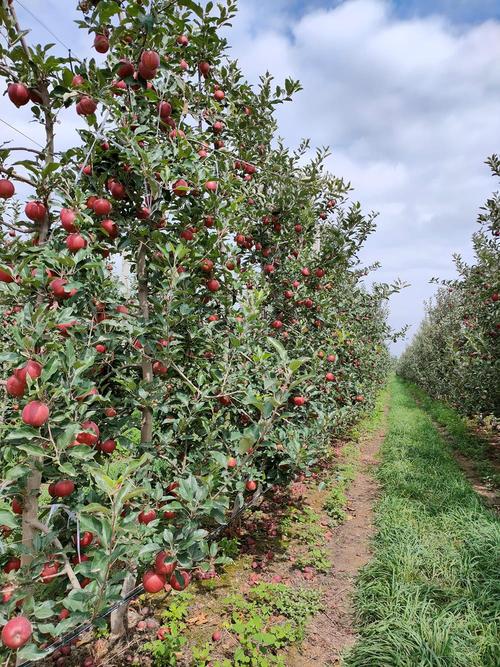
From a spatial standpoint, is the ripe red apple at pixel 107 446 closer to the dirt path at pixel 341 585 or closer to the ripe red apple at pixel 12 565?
the ripe red apple at pixel 12 565

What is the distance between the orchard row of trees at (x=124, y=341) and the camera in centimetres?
158

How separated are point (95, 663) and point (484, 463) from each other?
694cm

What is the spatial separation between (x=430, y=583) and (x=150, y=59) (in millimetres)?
4066

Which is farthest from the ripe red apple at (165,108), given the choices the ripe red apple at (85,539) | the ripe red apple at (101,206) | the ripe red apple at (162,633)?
the ripe red apple at (162,633)

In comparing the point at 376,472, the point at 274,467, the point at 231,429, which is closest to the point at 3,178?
the point at 231,429

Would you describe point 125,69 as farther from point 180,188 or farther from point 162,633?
point 162,633

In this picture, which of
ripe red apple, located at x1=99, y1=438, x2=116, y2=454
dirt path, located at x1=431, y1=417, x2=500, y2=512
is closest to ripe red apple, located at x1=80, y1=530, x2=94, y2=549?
ripe red apple, located at x1=99, y1=438, x2=116, y2=454

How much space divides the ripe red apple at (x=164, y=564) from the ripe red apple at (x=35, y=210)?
1.64m

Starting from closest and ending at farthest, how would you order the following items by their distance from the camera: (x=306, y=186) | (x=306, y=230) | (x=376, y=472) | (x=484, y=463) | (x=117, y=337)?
1. (x=117, y=337)
2. (x=306, y=186)
3. (x=306, y=230)
4. (x=376, y=472)
5. (x=484, y=463)

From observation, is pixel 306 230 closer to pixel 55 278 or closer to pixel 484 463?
pixel 55 278

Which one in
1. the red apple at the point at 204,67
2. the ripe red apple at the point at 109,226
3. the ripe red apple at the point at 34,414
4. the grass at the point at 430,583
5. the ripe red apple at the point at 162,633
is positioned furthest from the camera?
the red apple at the point at 204,67

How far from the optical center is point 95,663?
2379 mm

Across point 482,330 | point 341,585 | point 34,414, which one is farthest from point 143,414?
point 482,330

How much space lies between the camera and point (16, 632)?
1386mm
